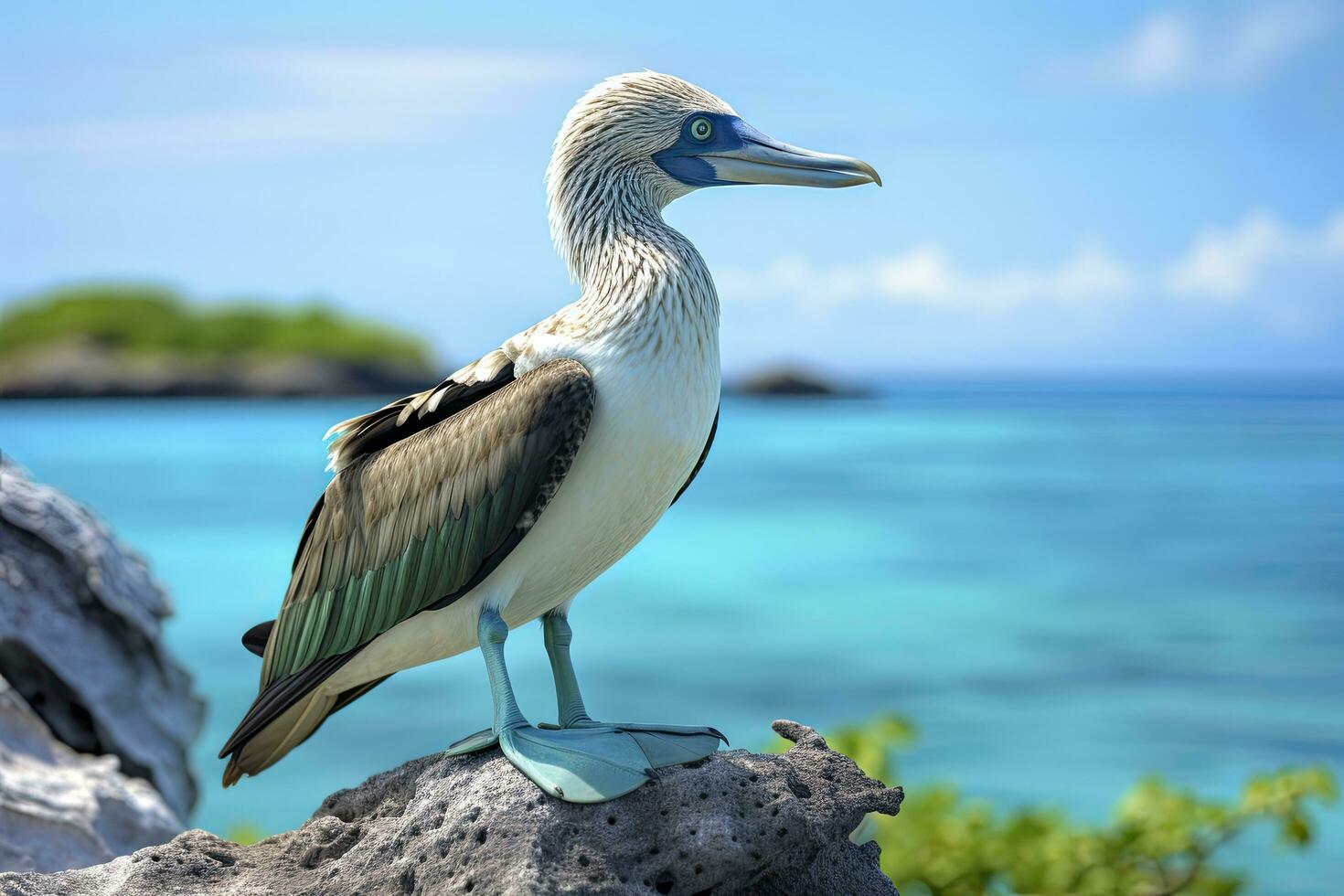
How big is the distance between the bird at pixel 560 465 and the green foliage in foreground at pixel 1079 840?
3.28 metres

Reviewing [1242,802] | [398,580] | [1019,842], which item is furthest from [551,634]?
[1242,802]

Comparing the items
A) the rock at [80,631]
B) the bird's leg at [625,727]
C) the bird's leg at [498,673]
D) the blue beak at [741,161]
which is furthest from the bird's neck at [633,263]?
the rock at [80,631]

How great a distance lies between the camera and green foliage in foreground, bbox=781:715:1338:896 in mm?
6855

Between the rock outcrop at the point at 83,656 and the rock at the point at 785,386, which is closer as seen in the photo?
the rock outcrop at the point at 83,656

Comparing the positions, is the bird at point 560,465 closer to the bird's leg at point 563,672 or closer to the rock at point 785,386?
the bird's leg at point 563,672

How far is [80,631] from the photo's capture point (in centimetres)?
613

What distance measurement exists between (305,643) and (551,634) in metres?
0.78

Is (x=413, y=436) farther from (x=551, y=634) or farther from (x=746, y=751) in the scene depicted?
(x=746, y=751)

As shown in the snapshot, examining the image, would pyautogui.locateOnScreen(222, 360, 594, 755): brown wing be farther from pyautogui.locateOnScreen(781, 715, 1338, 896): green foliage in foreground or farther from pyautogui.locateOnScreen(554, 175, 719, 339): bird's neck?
pyautogui.locateOnScreen(781, 715, 1338, 896): green foliage in foreground

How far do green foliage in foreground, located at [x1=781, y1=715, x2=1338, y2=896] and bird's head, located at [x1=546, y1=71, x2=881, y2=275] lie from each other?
363cm

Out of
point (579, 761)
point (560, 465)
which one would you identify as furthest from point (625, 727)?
point (560, 465)

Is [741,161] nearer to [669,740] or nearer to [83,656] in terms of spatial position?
[669,740]

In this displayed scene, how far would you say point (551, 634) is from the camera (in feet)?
14.2

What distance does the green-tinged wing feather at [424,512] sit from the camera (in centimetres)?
375
